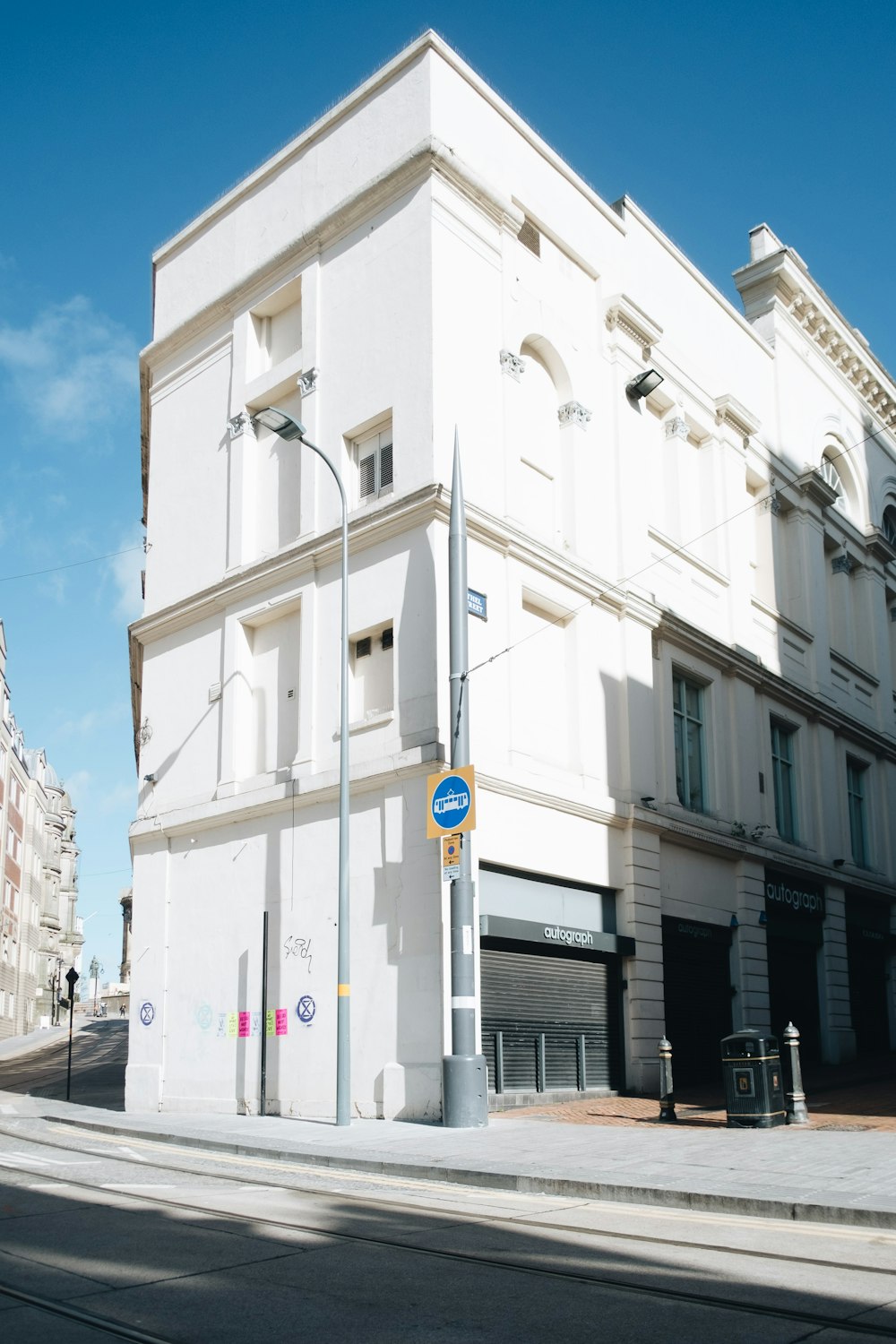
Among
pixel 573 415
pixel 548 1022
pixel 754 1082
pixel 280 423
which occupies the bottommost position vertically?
pixel 754 1082

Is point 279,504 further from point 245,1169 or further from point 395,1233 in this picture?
point 395,1233

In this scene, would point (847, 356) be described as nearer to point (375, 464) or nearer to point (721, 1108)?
point (375, 464)

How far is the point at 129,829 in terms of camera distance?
995 inches

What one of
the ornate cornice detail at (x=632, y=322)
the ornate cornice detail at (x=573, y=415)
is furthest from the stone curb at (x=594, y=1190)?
the ornate cornice detail at (x=632, y=322)

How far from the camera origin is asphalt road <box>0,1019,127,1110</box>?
90.8 feet

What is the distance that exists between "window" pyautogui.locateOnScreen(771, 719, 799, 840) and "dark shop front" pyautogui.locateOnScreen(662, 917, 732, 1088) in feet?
15.4

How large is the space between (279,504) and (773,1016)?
15.3m

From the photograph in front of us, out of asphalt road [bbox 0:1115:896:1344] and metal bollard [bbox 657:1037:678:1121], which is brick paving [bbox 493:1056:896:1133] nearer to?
metal bollard [bbox 657:1037:678:1121]

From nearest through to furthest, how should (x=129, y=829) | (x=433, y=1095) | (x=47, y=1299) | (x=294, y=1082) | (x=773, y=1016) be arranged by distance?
(x=47, y=1299), (x=433, y=1095), (x=294, y=1082), (x=129, y=829), (x=773, y=1016)

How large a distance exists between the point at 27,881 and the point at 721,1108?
74577mm

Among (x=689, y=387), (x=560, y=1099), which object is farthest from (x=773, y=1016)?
(x=689, y=387)

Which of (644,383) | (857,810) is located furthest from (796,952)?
(644,383)

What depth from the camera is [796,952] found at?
29750 mm

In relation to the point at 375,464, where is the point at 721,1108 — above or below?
below
